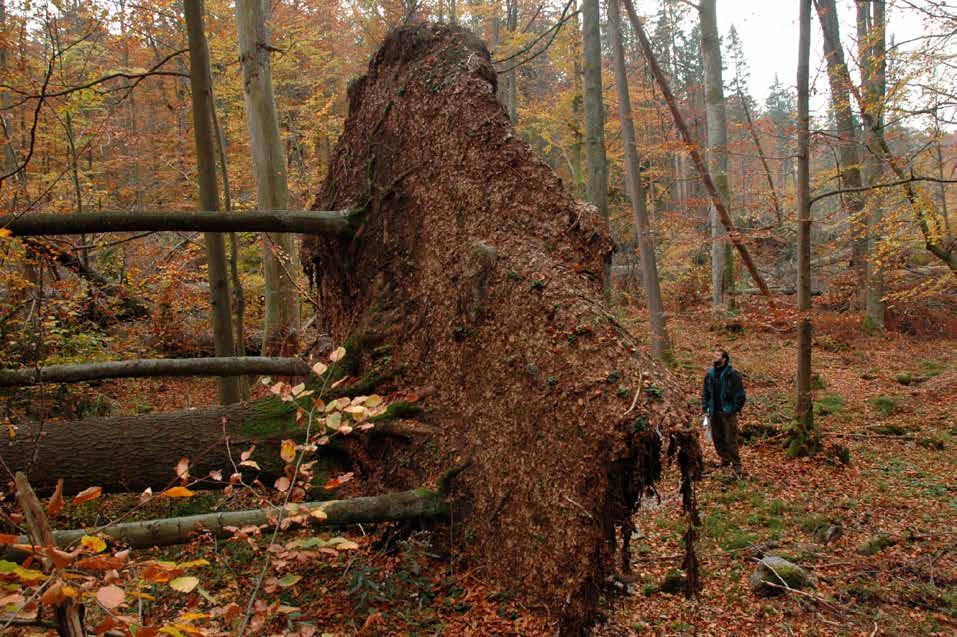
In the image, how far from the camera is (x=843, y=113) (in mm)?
11031

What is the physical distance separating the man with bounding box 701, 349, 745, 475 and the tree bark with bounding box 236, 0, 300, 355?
6265 mm

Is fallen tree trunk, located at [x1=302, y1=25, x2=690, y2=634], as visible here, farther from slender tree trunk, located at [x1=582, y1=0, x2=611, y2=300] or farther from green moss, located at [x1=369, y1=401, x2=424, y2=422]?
slender tree trunk, located at [x1=582, y1=0, x2=611, y2=300]

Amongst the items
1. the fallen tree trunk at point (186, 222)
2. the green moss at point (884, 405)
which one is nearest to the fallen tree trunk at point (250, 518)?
the fallen tree trunk at point (186, 222)

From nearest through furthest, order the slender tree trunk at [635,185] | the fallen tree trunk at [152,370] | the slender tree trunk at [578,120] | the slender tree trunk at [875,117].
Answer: the fallen tree trunk at [152,370] → the slender tree trunk at [875,117] → the slender tree trunk at [635,185] → the slender tree trunk at [578,120]

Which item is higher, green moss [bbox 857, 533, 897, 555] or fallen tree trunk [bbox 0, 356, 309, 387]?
fallen tree trunk [bbox 0, 356, 309, 387]

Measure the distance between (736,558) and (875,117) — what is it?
311 inches

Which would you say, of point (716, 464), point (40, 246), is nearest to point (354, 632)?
point (40, 246)

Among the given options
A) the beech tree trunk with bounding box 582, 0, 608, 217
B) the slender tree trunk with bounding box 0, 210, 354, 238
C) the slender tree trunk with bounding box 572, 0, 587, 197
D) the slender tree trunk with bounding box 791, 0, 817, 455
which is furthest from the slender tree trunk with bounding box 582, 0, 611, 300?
the slender tree trunk with bounding box 572, 0, 587, 197

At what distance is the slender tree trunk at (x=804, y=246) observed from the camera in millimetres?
7703

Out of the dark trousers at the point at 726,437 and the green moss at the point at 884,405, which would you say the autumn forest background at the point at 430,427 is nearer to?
the green moss at the point at 884,405

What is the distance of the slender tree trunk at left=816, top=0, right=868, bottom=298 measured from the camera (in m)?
8.44

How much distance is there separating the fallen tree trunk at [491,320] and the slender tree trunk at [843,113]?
14.3 ft

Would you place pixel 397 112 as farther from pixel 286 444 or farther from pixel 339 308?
pixel 286 444

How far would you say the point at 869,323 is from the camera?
52.1 feet
